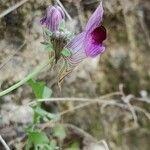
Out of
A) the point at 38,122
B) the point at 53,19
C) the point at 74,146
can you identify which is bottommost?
the point at 74,146

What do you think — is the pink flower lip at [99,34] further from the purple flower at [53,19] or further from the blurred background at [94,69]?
the blurred background at [94,69]

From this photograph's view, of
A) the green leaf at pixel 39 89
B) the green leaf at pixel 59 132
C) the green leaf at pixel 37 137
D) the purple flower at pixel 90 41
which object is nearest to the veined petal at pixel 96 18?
the purple flower at pixel 90 41

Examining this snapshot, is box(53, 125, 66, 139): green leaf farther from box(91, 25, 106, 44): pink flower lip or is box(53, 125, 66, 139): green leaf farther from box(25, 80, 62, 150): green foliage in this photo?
box(91, 25, 106, 44): pink flower lip

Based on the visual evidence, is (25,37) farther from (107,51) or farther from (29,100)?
(107,51)

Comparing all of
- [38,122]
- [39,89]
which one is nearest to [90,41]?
[39,89]

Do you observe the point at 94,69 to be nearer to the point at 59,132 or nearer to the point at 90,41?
the point at 59,132

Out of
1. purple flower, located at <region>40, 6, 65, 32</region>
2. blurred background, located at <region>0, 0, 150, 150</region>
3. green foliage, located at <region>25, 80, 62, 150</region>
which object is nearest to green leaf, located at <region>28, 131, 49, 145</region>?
green foliage, located at <region>25, 80, 62, 150</region>

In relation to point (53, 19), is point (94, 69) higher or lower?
lower
